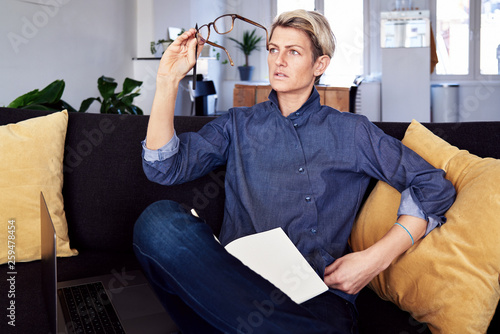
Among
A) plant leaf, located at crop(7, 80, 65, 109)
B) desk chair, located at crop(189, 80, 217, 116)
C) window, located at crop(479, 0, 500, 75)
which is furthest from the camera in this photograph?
window, located at crop(479, 0, 500, 75)

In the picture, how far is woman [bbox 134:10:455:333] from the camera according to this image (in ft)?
3.93

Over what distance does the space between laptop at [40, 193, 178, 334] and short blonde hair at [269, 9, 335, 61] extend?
878 mm

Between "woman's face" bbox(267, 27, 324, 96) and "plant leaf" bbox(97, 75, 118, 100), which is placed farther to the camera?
"plant leaf" bbox(97, 75, 118, 100)

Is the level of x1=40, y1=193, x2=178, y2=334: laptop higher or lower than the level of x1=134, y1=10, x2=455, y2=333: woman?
lower

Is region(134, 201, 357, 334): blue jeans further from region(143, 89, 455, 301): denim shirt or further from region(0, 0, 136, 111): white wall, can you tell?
region(0, 0, 136, 111): white wall

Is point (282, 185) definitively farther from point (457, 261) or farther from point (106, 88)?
point (106, 88)

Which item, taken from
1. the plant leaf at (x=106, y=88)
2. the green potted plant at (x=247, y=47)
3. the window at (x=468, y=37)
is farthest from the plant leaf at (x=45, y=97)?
the window at (x=468, y=37)

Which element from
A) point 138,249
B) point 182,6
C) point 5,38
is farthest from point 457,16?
point 138,249

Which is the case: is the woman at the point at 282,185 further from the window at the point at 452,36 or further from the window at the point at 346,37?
the window at the point at 452,36

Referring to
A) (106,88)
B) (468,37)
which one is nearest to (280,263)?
(106,88)

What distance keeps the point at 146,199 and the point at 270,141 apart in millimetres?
504

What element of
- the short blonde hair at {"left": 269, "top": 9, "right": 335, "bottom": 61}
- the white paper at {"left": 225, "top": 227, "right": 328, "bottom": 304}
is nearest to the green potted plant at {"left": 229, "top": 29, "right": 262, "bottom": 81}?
the short blonde hair at {"left": 269, "top": 9, "right": 335, "bottom": 61}

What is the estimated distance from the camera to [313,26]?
167cm

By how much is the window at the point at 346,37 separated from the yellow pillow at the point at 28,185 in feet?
21.6
